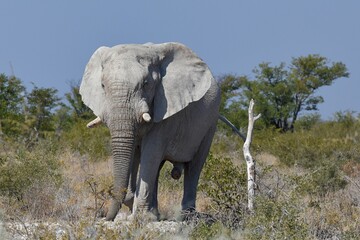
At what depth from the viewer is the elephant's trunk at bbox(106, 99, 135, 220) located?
9523 mm

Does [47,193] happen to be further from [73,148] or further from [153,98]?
[73,148]

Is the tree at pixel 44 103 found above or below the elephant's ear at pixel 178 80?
below

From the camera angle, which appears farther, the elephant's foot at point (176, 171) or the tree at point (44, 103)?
the tree at point (44, 103)

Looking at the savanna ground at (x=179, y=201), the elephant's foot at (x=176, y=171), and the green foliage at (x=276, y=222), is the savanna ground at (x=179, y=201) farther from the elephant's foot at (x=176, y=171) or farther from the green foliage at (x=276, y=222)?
the elephant's foot at (x=176, y=171)

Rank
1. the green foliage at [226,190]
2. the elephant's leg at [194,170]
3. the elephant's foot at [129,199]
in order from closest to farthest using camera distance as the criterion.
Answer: the green foliage at [226,190] < the elephant's foot at [129,199] < the elephant's leg at [194,170]

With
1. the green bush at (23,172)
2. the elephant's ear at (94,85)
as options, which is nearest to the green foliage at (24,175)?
the green bush at (23,172)

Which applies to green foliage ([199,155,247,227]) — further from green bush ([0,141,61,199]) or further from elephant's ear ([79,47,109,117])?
green bush ([0,141,61,199])

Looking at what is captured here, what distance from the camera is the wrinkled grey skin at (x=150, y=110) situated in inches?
377

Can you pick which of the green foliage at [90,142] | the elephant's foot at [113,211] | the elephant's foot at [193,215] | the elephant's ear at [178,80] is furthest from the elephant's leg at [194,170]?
the green foliage at [90,142]

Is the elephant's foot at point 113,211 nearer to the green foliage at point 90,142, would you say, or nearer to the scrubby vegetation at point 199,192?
the scrubby vegetation at point 199,192

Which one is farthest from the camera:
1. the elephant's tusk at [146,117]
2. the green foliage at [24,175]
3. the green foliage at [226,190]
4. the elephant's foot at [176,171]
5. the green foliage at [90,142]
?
the green foliage at [90,142]

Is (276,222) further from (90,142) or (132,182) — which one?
(90,142)

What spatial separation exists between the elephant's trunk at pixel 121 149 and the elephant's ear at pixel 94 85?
1.18ft

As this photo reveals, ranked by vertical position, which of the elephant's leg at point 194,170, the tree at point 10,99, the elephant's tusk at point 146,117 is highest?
the elephant's tusk at point 146,117
